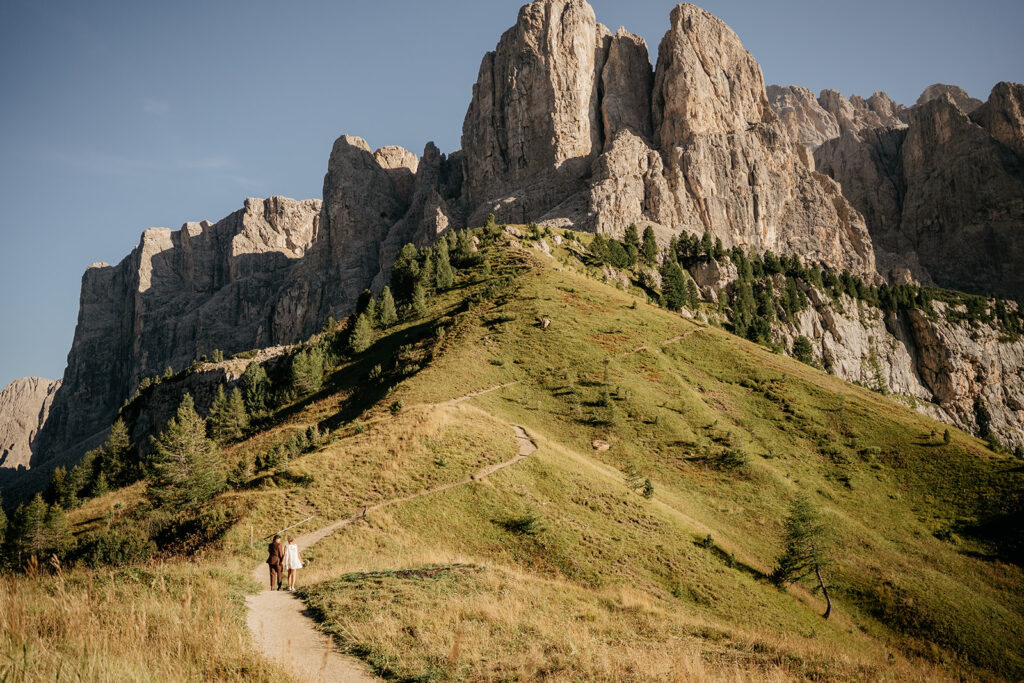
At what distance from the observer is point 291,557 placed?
18031mm

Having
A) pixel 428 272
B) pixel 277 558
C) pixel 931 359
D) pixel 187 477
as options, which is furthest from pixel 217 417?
pixel 931 359

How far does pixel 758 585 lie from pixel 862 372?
129 metres

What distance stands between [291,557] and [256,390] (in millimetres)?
63228

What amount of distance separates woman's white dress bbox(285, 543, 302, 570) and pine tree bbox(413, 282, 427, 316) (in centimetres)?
6060

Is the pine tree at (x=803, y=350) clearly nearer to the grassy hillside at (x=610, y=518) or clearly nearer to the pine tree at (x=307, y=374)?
the grassy hillside at (x=610, y=518)

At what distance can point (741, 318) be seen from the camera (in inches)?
4311

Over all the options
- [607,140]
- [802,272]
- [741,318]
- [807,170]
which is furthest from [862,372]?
[607,140]

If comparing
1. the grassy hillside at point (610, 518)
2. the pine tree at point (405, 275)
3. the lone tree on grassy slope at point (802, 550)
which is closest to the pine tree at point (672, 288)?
the grassy hillside at point (610, 518)

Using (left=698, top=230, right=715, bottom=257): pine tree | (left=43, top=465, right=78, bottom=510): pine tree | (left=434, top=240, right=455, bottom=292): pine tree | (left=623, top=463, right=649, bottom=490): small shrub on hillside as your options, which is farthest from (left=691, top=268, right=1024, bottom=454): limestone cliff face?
(left=43, top=465, right=78, bottom=510): pine tree

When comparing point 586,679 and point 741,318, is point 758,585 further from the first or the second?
point 741,318

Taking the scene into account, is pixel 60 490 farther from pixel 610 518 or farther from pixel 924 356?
pixel 924 356

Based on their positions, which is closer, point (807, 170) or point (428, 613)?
point (428, 613)

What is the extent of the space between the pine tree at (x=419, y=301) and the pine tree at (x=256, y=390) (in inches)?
985

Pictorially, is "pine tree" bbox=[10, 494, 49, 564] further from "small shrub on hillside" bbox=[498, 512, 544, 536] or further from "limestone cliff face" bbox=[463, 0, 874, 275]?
"limestone cliff face" bbox=[463, 0, 874, 275]
